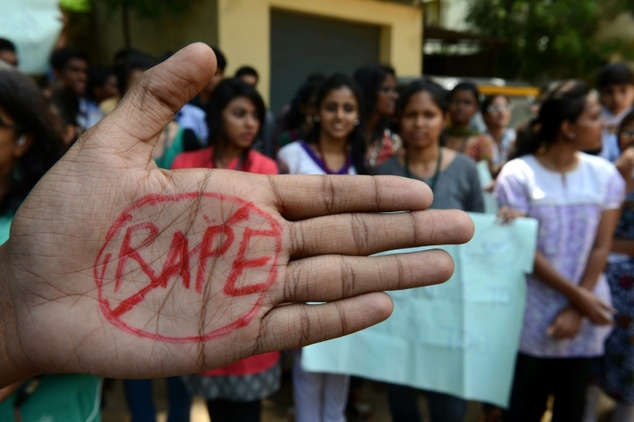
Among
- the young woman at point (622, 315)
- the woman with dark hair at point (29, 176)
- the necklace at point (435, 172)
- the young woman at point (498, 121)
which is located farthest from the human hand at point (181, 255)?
the young woman at point (498, 121)

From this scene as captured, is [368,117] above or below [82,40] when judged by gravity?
below

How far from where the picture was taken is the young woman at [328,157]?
2514 millimetres

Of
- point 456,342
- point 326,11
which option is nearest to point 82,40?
point 326,11

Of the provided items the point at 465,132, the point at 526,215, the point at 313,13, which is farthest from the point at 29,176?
the point at 313,13

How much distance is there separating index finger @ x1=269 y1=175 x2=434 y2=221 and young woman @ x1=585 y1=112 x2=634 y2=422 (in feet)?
5.64

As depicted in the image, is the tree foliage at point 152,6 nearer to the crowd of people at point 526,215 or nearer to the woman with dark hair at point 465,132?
the woman with dark hair at point 465,132

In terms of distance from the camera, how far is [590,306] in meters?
2.13

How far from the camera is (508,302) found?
2.16 m

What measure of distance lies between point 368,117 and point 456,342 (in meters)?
1.83

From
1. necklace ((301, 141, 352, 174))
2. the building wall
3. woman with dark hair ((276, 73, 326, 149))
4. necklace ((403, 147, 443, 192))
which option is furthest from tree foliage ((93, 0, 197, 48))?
necklace ((403, 147, 443, 192))

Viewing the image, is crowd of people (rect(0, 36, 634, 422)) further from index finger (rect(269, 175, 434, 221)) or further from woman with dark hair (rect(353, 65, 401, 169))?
index finger (rect(269, 175, 434, 221))

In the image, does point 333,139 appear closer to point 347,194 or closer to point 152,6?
point 347,194

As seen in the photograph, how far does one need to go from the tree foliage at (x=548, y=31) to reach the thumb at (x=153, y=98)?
11.0 metres

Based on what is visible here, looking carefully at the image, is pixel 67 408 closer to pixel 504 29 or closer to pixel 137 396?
pixel 137 396
